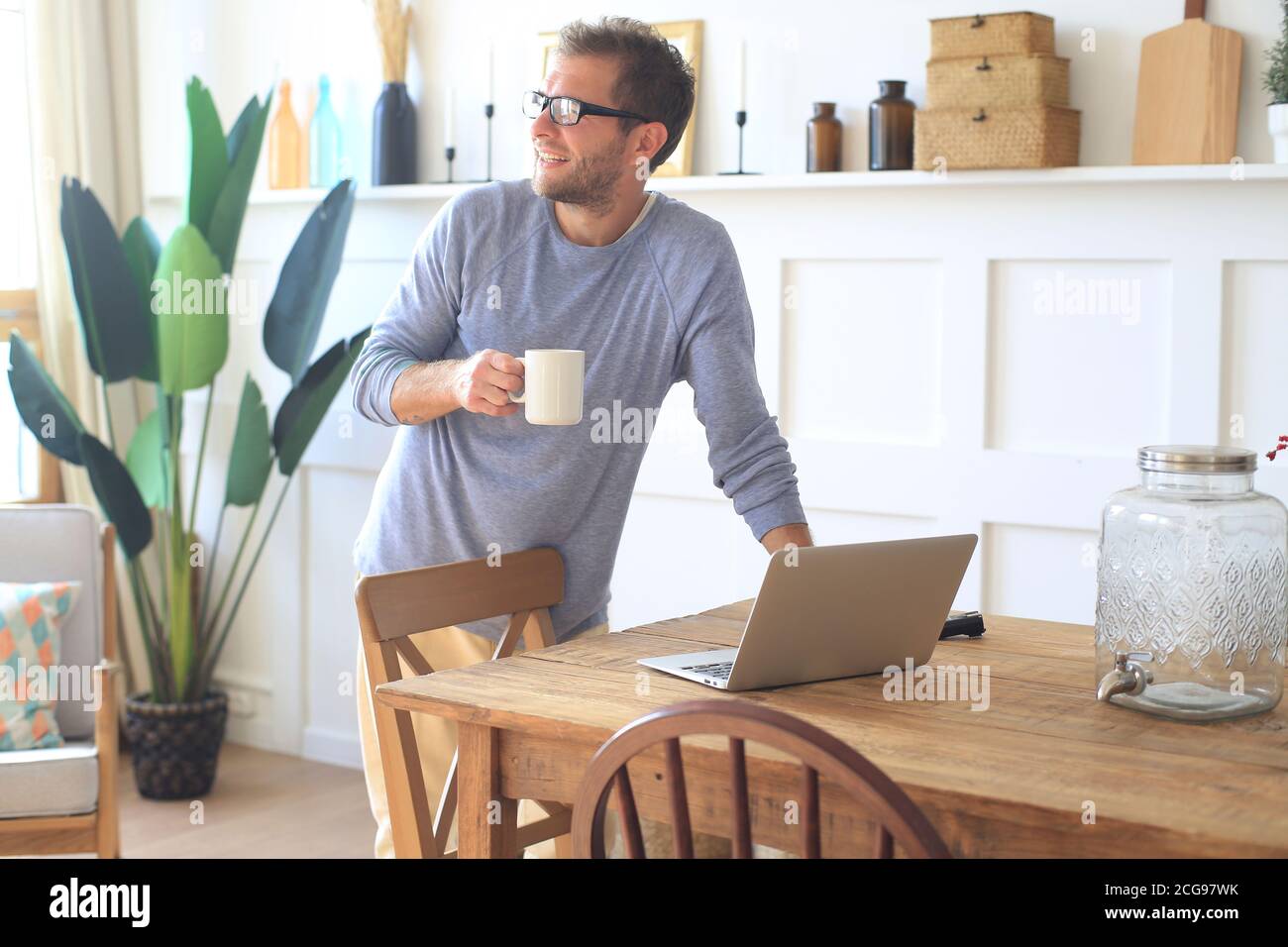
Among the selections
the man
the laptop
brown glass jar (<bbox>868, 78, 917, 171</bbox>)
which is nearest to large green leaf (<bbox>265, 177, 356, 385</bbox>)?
→ brown glass jar (<bbox>868, 78, 917, 171</bbox>)

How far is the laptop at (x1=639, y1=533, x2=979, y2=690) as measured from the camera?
1.65 m

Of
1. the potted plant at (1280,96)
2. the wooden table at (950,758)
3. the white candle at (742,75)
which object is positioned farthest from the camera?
the white candle at (742,75)

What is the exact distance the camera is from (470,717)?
1.67 m

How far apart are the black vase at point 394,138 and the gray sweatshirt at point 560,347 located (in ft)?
5.56

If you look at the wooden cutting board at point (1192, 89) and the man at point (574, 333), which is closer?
the man at point (574, 333)

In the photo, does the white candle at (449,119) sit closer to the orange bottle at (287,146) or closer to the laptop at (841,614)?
the orange bottle at (287,146)

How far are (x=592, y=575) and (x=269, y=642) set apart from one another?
2.37m

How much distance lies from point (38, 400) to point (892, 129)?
2.19 m

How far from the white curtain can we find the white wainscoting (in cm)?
124

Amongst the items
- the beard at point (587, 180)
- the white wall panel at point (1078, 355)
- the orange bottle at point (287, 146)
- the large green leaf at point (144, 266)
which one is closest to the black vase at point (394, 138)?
the orange bottle at point (287, 146)

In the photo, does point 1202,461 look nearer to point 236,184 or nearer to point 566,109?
point 566,109

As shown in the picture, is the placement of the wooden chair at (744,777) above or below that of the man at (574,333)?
below

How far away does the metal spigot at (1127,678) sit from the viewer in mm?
1682
